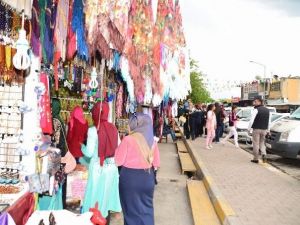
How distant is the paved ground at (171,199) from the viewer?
762cm

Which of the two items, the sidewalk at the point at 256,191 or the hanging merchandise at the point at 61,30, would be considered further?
the sidewalk at the point at 256,191

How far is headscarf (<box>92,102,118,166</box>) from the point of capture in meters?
6.11

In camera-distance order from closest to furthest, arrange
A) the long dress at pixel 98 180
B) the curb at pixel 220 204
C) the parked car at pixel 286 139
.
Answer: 1. the long dress at pixel 98 180
2. the curb at pixel 220 204
3. the parked car at pixel 286 139

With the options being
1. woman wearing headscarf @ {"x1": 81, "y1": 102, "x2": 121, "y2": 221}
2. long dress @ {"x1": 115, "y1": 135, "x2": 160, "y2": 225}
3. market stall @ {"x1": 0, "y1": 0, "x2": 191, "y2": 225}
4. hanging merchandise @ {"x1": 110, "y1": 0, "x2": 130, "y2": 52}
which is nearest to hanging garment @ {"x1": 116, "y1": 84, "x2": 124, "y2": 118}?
market stall @ {"x1": 0, "y1": 0, "x2": 191, "y2": 225}

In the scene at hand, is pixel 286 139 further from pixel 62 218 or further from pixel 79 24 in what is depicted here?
pixel 62 218

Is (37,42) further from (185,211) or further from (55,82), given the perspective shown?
(185,211)

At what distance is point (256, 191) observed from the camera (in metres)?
9.03

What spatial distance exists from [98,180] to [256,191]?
4131 millimetres

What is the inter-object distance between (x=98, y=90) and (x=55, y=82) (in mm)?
2367

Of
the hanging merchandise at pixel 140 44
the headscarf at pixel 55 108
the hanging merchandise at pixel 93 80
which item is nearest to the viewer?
the headscarf at pixel 55 108

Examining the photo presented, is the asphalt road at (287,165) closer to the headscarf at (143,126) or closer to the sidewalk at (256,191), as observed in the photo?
the sidewalk at (256,191)

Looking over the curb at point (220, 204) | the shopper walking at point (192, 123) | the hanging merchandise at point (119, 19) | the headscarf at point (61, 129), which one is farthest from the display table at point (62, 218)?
the shopper walking at point (192, 123)

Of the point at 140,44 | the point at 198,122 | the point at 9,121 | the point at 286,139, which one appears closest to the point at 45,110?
the point at 9,121

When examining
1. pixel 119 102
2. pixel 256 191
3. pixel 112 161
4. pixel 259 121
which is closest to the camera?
pixel 112 161
